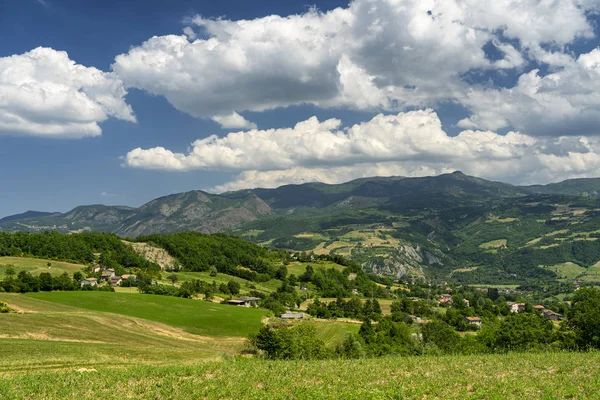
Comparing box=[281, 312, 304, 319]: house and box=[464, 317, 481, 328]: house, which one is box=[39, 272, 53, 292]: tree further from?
box=[464, 317, 481, 328]: house

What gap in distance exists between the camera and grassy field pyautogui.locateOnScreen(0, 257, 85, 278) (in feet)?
481

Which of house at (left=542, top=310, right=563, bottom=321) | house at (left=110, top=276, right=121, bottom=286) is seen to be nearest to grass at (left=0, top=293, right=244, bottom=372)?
house at (left=110, top=276, right=121, bottom=286)

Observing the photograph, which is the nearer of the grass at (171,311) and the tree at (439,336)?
the tree at (439,336)

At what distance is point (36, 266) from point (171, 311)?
78.4 metres

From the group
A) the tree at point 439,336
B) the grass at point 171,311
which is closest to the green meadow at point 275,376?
the grass at point 171,311

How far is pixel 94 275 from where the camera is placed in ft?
524

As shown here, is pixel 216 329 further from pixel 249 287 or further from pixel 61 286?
pixel 249 287

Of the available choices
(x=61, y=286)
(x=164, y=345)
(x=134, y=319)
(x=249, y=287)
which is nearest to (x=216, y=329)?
(x=134, y=319)

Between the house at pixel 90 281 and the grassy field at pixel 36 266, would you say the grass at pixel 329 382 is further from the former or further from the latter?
the grassy field at pixel 36 266

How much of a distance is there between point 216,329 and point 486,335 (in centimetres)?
6197

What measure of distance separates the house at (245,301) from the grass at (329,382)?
125 meters

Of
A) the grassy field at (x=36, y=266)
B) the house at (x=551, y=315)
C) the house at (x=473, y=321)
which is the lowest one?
the house at (x=551, y=315)

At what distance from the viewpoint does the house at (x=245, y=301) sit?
514 ft

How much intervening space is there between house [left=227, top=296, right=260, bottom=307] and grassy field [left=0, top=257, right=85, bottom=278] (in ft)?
209
